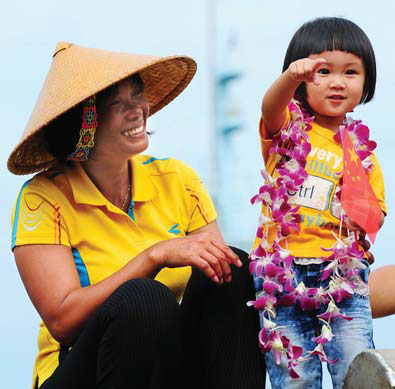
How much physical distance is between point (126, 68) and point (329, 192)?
2.48 ft

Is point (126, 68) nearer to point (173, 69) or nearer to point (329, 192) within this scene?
point (173, 69)

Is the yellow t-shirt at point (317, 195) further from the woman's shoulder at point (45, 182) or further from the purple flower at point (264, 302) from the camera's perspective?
the woman's shoulder at point (45, 182)

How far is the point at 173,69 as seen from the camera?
262 cm

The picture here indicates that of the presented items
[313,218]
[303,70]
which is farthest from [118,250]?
[303,70]

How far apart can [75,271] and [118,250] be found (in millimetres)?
165

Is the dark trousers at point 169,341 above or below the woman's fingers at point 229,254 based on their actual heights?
below

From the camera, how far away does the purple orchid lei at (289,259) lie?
7.48 ft

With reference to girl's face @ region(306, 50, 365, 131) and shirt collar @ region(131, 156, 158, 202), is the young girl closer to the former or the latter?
girl's face @ region(306, 50, 365, 131)

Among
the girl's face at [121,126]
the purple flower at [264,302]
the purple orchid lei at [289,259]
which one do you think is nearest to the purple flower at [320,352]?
the purple orchid lei at [289,259]

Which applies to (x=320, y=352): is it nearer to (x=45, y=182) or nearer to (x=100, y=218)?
(x=100, y=218)

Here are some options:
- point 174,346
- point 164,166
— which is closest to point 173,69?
point 164,166

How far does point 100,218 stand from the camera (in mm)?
2338

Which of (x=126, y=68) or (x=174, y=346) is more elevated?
(x=126, y=68)

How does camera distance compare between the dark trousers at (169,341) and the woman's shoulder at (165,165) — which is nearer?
the dark trousers at (169,341)
